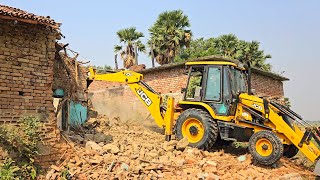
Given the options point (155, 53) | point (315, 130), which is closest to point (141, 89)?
point (315, 130)

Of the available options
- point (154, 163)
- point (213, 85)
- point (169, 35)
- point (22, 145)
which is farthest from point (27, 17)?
point (169, 35)

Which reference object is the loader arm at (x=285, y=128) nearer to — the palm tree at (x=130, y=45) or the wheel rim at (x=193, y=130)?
the wheel rim at (x=193, y=130)

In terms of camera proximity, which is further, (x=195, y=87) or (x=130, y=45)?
(x=130, y=45)

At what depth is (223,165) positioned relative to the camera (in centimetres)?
870

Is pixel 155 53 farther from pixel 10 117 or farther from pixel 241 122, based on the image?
pixel 10 117

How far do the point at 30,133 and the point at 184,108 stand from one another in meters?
4.93

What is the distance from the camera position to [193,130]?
32.8ft

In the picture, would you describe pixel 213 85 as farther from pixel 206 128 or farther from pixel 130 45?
pixel 130 45

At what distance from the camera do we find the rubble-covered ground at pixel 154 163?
7.73 metres

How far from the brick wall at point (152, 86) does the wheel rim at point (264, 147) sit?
802 cm

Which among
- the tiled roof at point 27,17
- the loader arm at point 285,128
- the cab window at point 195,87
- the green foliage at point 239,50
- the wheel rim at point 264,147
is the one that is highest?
the green foliage at point 239,50

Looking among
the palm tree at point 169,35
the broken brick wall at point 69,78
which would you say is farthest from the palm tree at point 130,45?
the broken brick wall at point 69,78

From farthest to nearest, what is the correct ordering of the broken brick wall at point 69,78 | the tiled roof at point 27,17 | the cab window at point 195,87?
the broken brick wall at point 69,78 < the cab window at point 195,87 < the tiled roof at point 27,17

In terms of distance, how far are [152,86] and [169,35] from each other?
11009 mm
